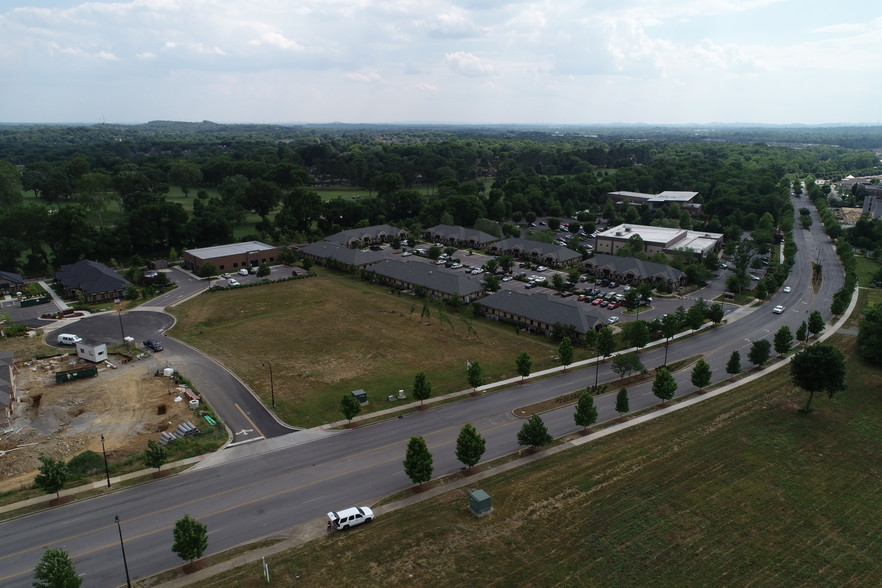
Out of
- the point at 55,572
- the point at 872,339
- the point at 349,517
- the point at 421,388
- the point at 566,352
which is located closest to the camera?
the point at 55,572

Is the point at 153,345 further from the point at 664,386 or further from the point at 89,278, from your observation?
the point at 664,386

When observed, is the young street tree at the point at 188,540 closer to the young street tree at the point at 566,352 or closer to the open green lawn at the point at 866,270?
the young street tree at the point at 566,352

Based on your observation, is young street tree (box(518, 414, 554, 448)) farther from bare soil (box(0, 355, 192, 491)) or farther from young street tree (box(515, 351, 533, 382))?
bare soil (box(0, 355, 192, 491))

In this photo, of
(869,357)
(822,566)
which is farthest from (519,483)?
(869,357)

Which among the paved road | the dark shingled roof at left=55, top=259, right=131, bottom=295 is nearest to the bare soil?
the paved road

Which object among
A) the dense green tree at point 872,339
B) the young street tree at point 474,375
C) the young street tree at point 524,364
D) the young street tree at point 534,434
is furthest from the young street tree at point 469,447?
the dense green tree at point 872,339

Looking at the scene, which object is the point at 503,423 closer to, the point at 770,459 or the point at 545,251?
the point at 770,459

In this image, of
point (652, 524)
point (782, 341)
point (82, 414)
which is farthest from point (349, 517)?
point (782, 341)
